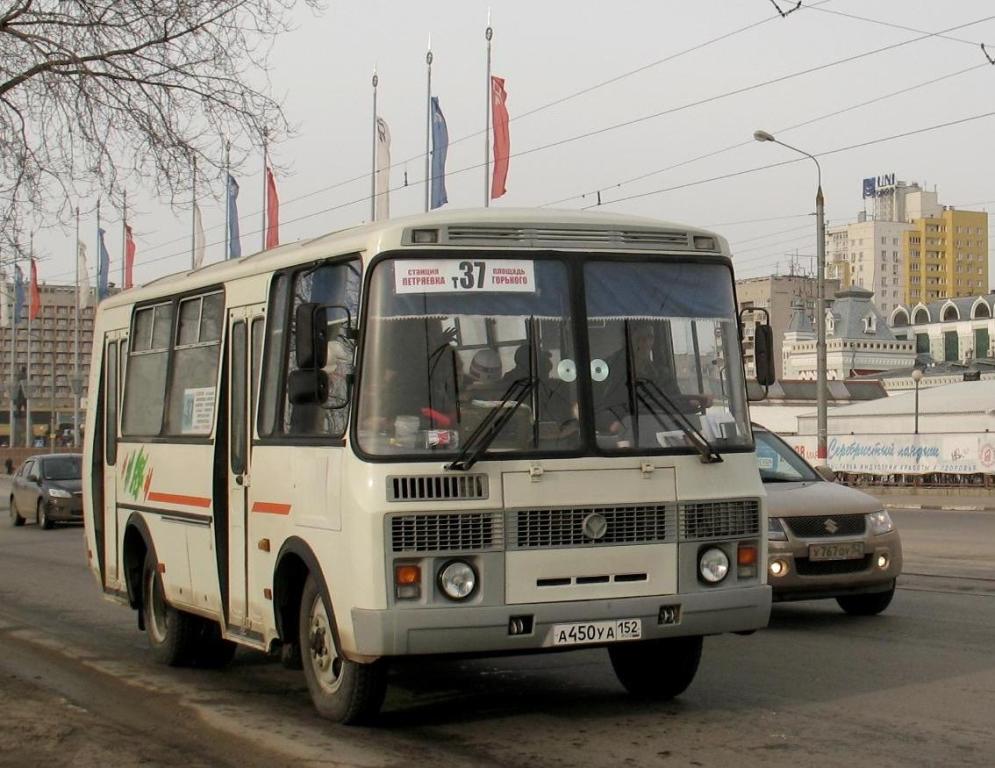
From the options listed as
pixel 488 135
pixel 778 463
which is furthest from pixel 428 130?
pixel 778 463

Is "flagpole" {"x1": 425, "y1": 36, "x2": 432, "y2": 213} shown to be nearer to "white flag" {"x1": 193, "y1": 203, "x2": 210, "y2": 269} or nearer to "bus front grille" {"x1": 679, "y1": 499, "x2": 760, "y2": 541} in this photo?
"white flag" {"x1": 193, "y1": 203, "x2": 210, "y2": 269}

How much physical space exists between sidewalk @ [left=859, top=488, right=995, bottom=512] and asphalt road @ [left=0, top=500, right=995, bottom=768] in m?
25.0

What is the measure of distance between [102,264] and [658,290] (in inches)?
1742

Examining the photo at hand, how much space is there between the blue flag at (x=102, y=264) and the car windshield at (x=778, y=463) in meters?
38.4

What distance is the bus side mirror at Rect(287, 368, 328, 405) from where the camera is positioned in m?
7.73

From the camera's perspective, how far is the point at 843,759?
6941 millimetres

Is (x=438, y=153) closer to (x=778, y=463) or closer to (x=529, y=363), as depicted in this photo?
(x=778, y=463)

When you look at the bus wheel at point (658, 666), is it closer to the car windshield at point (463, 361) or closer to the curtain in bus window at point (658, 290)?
the car windshield at point (463, 361)

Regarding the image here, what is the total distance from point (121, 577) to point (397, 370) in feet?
15.7

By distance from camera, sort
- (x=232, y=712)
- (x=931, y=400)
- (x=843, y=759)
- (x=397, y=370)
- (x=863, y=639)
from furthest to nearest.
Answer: (x=931, y=400) < (x=863, y=639) < (x=232, y=712) < (x=397, y=370) < (x=843, y=759)

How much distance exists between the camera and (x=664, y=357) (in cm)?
800

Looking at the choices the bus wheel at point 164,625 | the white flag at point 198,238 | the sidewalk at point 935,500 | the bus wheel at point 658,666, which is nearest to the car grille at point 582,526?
the bus wheel at point 658,666

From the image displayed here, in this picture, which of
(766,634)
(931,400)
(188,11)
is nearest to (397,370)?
(766,634)

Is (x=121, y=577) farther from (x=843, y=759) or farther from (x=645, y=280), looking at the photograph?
(x=843, y=759)
